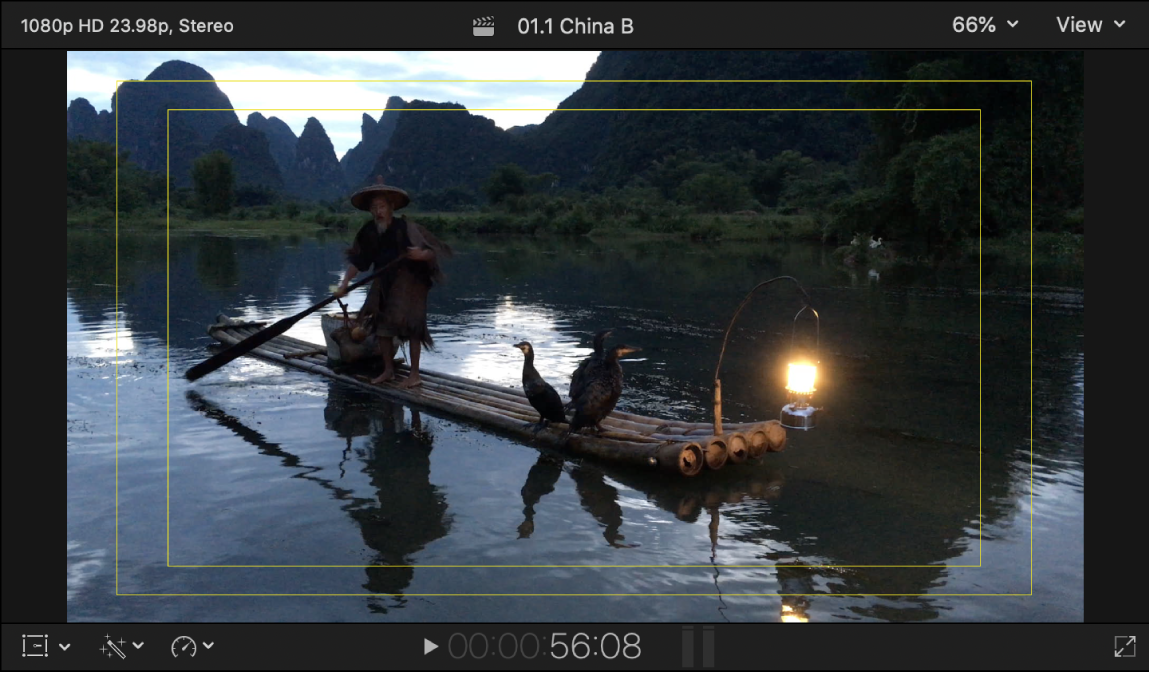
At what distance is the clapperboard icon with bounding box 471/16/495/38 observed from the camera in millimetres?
3324

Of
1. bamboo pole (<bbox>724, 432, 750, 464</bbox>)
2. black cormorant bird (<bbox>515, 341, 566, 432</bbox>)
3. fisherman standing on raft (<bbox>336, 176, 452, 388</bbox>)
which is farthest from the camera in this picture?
fisherman standing on raft (<bbox>336, 176, 452, 388</bbox>)

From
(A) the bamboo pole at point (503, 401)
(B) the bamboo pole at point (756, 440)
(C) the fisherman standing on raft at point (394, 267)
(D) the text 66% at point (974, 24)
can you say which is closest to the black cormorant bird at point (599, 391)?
(A) the bamboo pole at point (503, 401)

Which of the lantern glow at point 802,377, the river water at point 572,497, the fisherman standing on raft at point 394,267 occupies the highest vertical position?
the fisherman standing on raft at point 394,267

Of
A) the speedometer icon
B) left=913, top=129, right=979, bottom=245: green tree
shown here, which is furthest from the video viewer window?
left=913, top=129, right=979, bottom=245: green tree

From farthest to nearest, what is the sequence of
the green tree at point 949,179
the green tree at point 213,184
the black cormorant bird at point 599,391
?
the green tree at point 213,184, the green tree at point 949,179, the black cormorant bird at point 599,391

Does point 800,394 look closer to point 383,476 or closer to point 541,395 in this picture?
point 541,395

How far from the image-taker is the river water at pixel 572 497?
4117 mm

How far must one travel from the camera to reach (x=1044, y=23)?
3254mm

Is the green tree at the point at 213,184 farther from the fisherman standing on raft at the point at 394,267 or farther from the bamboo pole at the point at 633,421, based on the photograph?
the bamboo pole at the point at 633,421

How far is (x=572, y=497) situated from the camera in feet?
18.2

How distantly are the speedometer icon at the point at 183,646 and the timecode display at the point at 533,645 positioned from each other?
2.76 ft

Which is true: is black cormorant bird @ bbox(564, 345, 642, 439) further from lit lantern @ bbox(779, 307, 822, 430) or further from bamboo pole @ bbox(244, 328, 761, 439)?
lit lantern @ bbox(779, 307, 822, 430)

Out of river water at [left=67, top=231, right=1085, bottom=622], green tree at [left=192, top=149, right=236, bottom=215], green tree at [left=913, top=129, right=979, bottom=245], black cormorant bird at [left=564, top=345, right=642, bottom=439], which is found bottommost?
river water at [left=67, top=231, right=1085, bottom=622]

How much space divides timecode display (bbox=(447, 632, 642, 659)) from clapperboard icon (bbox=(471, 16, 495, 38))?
229 centimetres
